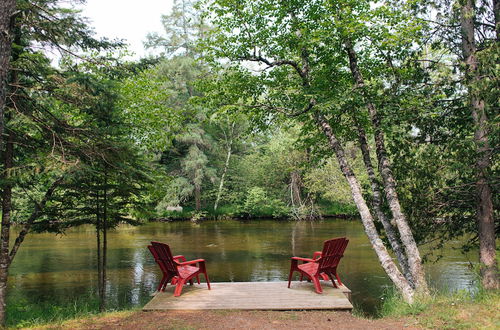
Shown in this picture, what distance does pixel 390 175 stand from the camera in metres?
7.65

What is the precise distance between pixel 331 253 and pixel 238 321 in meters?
2.33

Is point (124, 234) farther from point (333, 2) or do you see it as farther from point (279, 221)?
point (333, 2)

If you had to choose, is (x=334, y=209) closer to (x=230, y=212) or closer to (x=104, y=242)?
(x=230, y=212)

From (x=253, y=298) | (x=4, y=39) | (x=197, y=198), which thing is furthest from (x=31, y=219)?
(x=197, y=198)

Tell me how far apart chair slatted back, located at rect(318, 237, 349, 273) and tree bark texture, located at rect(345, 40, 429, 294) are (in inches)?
43.3

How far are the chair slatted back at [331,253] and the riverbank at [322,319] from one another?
1.11m

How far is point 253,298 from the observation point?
6.89 meters

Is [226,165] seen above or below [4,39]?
above

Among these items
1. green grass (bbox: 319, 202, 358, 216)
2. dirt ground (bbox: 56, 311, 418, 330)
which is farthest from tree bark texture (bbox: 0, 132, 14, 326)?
green grass (bbox: 319, 202, 358, 216)

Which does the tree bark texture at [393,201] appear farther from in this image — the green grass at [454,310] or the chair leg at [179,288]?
the chair leg at [179,288]

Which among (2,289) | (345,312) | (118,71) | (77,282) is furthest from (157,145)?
(345,312)

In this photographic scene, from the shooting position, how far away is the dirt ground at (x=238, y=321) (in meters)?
5.42

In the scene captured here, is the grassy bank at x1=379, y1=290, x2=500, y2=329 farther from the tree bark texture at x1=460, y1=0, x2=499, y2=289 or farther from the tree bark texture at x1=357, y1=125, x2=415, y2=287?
the tree bark texture at x1=357, y1=125, x2=415, y2=287

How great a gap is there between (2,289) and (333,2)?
7.59 metres
